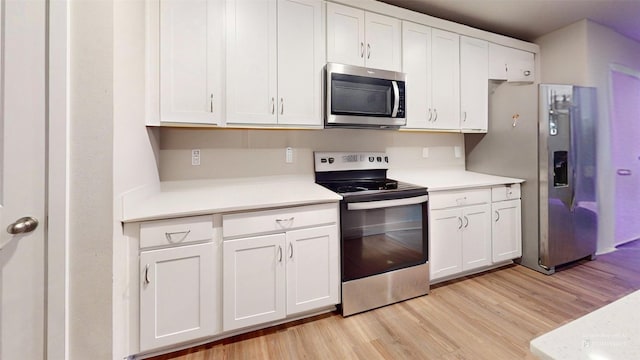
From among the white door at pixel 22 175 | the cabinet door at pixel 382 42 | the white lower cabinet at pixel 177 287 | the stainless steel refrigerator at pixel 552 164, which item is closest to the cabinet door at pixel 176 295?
the white lower cabinet at pixel 177 287

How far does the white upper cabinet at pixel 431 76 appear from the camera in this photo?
2.35m

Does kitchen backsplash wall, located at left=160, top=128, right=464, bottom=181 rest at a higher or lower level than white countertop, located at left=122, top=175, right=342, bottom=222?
higher

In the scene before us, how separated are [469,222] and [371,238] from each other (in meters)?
1.05

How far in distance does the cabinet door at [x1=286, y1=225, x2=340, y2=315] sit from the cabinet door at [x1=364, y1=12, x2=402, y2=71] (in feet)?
4.81

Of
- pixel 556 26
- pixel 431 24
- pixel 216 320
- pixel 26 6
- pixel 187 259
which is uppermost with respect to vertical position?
pixel 556 26

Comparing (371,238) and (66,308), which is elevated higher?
(371,238)

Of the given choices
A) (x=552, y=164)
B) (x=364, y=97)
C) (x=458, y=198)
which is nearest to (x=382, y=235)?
(x=458, y=198)

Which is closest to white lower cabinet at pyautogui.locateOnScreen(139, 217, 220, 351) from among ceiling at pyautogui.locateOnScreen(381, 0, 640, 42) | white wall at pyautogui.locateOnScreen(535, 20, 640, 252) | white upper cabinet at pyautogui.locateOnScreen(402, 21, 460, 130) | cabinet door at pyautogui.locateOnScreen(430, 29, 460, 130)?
white upper cabinet at pyautogui.locateOnScreen(402, 21, 460, 130)

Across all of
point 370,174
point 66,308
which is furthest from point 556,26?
point 66,308

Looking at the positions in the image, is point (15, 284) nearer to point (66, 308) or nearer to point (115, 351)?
point (66, 308)

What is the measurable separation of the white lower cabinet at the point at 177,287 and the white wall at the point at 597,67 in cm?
393

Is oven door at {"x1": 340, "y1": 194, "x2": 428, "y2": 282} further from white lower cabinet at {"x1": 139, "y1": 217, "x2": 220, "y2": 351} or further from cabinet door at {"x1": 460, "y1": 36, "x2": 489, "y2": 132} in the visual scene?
cabinet door at {"x1": 460, "y1": 36, "x2": 489, "y2": 132}

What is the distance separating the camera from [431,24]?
94.4 inches

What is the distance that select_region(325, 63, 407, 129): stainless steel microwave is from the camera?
1.98 meters
